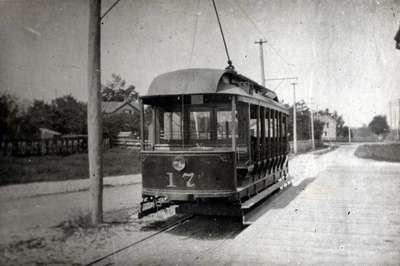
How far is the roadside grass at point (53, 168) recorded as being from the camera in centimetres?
1502

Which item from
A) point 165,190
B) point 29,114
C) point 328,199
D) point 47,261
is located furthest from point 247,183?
point 29,114

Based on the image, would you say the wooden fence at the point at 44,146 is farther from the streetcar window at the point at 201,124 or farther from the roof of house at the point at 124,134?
the streetcar window at the point at 201,124

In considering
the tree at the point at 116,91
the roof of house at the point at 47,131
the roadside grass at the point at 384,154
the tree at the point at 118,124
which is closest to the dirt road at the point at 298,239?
the roof of house at the point at 47,131

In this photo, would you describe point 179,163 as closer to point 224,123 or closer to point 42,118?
point 224,123

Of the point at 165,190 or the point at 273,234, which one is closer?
the point at 273,234

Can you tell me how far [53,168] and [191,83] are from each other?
12008 millimetres

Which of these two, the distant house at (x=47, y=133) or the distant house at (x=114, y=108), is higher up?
the distant house at (x=114, y=108)

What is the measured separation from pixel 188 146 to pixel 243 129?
1.31 metres

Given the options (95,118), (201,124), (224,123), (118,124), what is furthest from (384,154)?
(95,118)

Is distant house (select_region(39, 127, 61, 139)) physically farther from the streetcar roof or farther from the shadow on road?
the streetcar roof

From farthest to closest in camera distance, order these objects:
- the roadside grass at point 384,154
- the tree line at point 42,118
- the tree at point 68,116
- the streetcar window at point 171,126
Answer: the roadside grass at point 384,154
the tree at point 68,116
the tree line at point 42,118
the streetcar window at point 171,126

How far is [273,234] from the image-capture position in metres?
5.98

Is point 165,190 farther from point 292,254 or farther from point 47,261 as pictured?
point 292,254

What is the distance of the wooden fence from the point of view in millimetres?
17094
